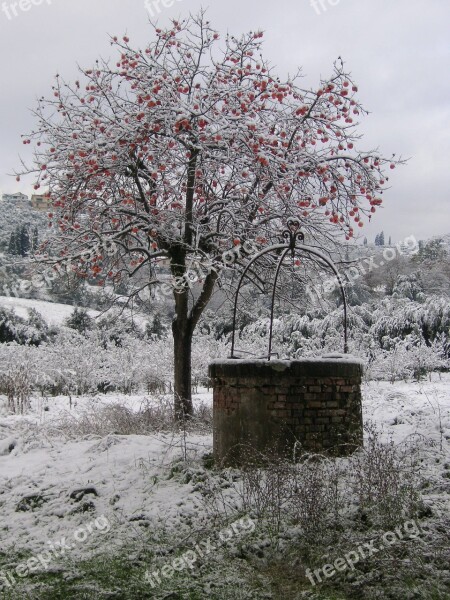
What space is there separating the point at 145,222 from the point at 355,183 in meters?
3.00

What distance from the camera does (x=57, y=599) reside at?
145 inches

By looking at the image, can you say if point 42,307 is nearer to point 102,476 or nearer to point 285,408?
point 102,476

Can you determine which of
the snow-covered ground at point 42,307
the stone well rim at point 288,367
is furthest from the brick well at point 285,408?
the snow-covered ground at point 42,307

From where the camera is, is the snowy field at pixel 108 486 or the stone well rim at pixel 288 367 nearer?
the snowy field at pixel 108 486

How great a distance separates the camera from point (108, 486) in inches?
217

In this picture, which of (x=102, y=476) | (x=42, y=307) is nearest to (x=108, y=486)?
(x=102, y=476)

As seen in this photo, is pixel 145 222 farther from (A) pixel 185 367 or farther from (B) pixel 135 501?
(B) pixel 135 501

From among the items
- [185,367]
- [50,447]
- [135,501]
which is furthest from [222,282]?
[135,501]

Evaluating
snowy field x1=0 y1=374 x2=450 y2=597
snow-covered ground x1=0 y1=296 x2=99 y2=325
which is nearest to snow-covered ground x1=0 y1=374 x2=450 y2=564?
snowy field x1=0 y1=374 x2=450 y2=597

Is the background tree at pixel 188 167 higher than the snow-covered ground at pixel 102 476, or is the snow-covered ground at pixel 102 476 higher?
the background tree at pixel 188 167

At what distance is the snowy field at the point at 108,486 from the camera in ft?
15.4

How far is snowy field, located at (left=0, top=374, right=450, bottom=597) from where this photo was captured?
469cm

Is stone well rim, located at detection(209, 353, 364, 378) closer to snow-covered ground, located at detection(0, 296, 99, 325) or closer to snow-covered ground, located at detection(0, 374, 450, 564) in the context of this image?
snow-covered ground, located at detection(0, 374, 450, 564)

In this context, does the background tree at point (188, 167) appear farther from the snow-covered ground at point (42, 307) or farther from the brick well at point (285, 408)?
the snow-covered ground at point (42, 307)
